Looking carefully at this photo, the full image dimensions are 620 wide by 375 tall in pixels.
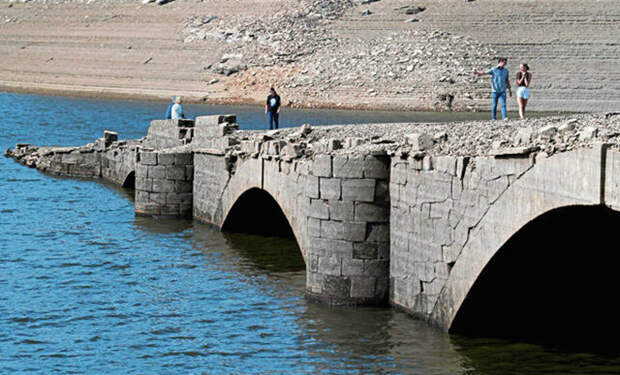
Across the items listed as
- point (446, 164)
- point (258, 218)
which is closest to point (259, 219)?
point (258, 218)

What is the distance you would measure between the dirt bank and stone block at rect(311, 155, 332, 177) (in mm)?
52976

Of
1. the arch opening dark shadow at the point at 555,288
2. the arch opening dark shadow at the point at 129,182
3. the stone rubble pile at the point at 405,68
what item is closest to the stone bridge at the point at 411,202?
the arch opening dark shadow at the point at 555,288

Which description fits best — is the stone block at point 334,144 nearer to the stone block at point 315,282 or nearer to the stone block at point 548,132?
the stone block at point 315,282

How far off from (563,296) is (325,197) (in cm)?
373

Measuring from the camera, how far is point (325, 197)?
1641 cm

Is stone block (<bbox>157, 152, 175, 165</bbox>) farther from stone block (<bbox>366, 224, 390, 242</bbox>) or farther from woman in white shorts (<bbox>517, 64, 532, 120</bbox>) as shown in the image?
stone block (<bbox>366, 224, 390, 242</bbox>)

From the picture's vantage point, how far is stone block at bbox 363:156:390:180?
16.0 meters

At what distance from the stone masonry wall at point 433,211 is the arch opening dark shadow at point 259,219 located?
8.38 m

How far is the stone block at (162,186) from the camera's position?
26.3 metres

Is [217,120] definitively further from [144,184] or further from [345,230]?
[345,230]

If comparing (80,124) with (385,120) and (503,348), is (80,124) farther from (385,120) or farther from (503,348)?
(503,348)

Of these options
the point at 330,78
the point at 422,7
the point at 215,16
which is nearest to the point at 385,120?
the point at 330,78

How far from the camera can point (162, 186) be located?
26422 mm

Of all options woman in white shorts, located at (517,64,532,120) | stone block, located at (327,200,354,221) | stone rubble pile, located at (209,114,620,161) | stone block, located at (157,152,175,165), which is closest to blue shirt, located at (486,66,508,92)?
woman in white shorts, located at (517,64,532,120)
